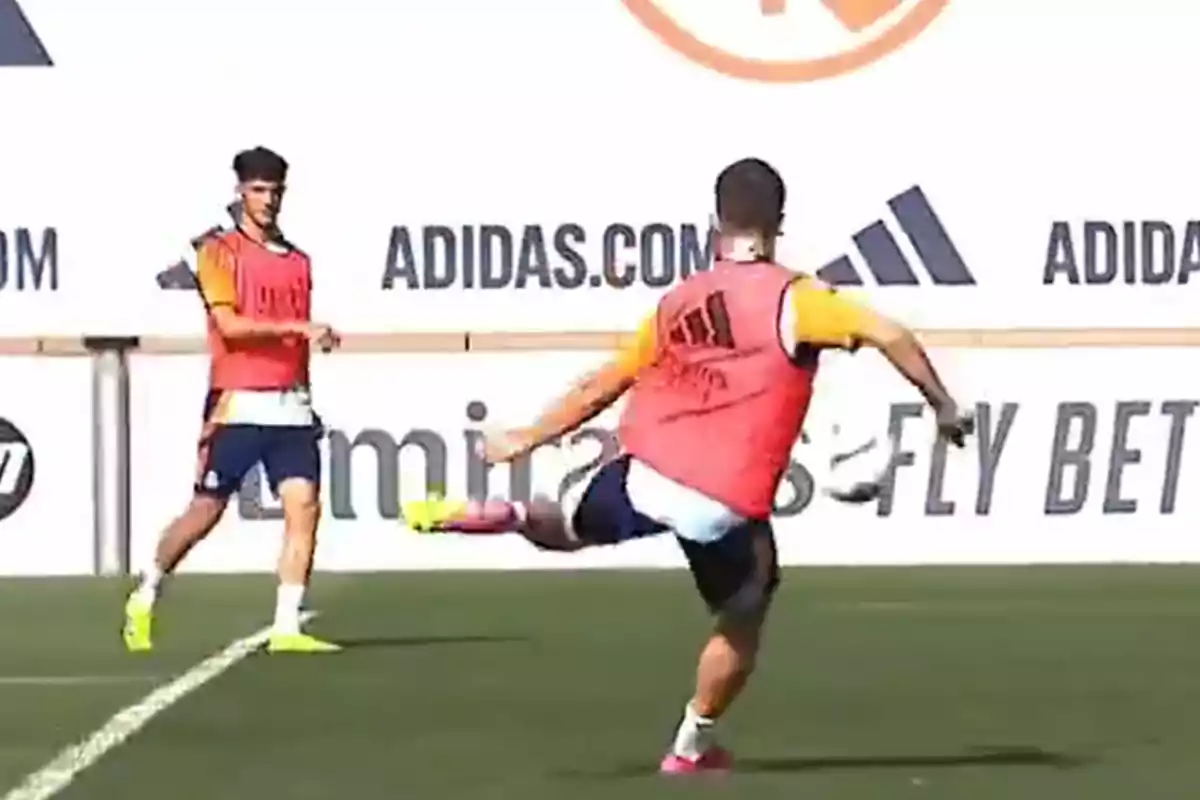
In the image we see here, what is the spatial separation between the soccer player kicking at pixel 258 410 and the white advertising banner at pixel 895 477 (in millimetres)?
4388

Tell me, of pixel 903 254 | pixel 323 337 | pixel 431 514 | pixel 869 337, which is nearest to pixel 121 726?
pixel 431 514

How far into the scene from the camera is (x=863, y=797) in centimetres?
835

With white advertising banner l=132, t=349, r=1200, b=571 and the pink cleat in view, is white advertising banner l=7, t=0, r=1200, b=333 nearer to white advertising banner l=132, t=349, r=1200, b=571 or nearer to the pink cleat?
white advertising banner l=132, t=349, r=1200, b=571

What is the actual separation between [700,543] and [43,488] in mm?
9081

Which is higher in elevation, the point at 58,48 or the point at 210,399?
the point at 58,48

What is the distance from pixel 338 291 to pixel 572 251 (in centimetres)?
124

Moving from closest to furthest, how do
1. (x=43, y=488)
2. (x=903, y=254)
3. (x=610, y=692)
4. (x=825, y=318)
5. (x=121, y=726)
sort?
(x=825, y=318)
(x=121, y=726)
(x=610, y=692)
(x=43, y=488)
(x=903, y=254)

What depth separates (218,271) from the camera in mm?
12250

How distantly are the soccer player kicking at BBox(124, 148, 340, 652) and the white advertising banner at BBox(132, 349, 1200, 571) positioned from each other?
14.4 ft

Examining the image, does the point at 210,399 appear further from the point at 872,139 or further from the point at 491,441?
the point at 872,139

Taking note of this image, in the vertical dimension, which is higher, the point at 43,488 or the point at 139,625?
→ the point at 43,488

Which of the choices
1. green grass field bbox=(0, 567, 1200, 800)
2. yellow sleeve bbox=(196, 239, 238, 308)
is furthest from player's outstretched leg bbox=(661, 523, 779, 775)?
yellow sleeve bbox=(196, 239, 238, 308)

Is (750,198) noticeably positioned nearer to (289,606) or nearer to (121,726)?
(121,726)

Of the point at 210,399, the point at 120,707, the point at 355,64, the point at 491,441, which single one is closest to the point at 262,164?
the point at 210,399
